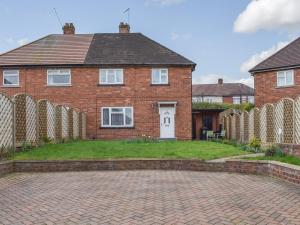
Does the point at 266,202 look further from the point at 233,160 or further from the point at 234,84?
the point at 234,84

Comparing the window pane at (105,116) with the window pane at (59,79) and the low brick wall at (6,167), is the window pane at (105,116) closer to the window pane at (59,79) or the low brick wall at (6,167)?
the window pane at (59,79)

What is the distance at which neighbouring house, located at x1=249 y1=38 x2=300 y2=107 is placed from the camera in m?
25.9

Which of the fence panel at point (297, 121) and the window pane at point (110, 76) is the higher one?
the window pane at point (110, 76)

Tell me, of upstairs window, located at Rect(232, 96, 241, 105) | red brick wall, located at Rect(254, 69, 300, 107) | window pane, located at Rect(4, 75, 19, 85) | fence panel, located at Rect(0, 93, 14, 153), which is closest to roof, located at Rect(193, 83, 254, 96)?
upstairs window, located at Rect(232, 96, 241, 105)

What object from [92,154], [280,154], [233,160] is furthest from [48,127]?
[280,154]

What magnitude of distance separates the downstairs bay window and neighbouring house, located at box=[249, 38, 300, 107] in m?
10.0

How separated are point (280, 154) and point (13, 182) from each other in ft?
22.8

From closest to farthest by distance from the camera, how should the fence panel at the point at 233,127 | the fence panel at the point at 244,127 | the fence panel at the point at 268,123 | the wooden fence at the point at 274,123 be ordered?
the wooden fence at the point at 274,123
the fence panel at the point at 268,123
the fence panel at the point at 244,127
the fence panel at the point at 233,127


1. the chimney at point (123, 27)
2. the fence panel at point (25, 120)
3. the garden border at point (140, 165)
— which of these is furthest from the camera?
the chimney at point (123, 27)

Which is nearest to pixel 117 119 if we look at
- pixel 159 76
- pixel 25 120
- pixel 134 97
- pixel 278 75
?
pixel 134 97

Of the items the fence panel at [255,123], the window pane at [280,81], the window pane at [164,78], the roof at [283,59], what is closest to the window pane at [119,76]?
the window pane at [164,78]

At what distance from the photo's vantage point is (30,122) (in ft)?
44.4

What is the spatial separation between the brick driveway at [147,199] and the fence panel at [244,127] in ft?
33.5

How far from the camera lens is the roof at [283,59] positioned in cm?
2622
